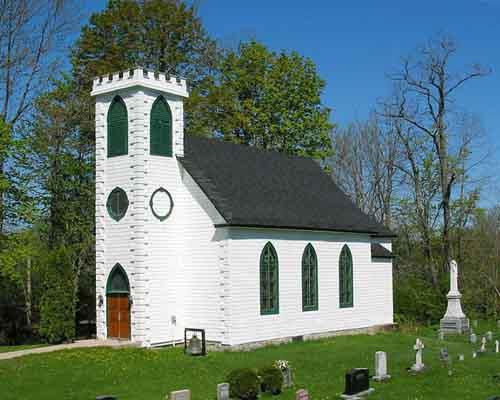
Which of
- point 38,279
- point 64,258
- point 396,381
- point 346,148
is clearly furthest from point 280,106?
point 396,381

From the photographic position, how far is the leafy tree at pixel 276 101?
4728 centimetres

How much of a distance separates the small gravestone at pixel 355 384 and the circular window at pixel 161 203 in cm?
1180

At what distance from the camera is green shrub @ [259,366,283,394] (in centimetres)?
1733

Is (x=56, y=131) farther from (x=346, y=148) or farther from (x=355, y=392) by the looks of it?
(x=346, y=148)

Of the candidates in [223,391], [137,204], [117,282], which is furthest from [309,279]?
[223,391]

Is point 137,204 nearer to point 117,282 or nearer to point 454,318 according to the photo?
point 117,282

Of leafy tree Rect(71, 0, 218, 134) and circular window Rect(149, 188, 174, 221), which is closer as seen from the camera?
circular window Rect(149, 188, 174, 221)

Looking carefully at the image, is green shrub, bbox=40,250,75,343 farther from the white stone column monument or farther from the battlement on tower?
the white stone column monument

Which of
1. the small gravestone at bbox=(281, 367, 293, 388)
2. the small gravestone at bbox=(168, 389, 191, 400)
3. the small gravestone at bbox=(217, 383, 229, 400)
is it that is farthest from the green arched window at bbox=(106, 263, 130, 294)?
the small gravestone at bbox=(168, 389, 191, 400)

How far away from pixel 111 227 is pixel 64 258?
226 centimetres

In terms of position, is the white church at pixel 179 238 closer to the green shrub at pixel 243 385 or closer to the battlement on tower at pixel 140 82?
the battlement on tower at pixel 140 82

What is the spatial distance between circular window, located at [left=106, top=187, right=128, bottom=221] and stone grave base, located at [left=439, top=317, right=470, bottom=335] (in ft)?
59.3

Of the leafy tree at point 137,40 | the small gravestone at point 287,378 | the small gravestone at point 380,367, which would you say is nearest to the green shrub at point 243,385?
the small gravestone at point 287,378

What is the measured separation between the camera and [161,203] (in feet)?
87.5
